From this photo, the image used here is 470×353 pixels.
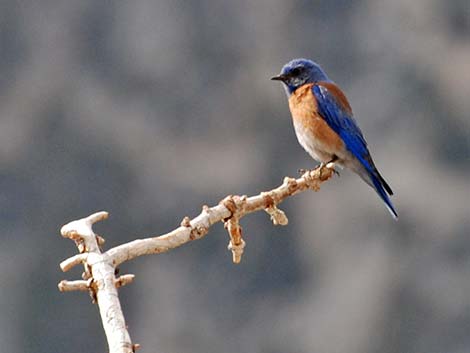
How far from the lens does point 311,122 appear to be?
3.96m

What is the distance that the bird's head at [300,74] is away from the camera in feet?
13.6

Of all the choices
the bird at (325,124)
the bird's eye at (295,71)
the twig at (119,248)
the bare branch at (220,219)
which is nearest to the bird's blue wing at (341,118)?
the bird at (325,124)

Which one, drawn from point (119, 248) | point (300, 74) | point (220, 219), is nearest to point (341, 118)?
point (300, 74)

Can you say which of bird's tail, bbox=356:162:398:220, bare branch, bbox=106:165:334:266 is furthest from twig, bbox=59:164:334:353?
bird's tail, bbox=356:162:398:220

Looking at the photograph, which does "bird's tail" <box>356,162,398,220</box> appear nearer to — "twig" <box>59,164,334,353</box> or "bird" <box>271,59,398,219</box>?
"bird" <box>271,59,398,219</box>

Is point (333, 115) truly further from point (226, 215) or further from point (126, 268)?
point (126, 268)

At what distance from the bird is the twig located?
140 centimetres

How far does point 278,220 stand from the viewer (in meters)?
2.44

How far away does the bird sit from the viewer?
377 centimetres

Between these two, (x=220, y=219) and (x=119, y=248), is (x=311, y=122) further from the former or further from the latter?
(x=119, y=248)

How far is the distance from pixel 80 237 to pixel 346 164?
6.56 ft

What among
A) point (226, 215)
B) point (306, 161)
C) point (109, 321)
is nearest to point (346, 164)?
point (226, 215)

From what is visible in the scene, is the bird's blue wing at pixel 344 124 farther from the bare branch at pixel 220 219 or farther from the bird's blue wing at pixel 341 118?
the bare branch at pixel 220 219

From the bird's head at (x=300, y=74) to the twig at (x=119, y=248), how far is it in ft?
5.86
